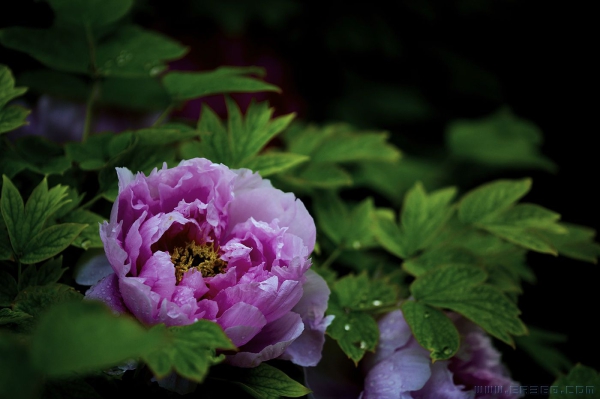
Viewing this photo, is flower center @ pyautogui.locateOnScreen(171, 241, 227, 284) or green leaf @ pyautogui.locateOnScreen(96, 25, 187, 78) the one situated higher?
green leaf @ pyautogui.locateOnScreen(96, 25, 187, 78)

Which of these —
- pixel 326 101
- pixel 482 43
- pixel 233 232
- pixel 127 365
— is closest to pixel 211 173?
pixel 233 232

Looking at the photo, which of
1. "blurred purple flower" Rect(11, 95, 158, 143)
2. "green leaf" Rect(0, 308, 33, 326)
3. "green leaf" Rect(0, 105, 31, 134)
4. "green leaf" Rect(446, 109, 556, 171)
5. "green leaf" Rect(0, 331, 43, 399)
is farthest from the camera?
"green leaf" Rect(446, 109, 556, 171)

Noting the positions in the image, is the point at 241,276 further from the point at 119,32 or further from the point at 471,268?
the point at 119,32

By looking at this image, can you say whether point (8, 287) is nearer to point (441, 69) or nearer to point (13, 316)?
point (13, 316)

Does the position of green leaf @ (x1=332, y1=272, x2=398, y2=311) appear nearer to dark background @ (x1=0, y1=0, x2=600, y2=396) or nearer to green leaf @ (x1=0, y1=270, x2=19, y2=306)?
green leaf @ (x1=0, y1=270, x2=19, y2=306)

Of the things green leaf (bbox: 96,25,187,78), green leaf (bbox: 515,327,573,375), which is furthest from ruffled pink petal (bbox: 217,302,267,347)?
green leaf (bbox: 515,327,573,375)

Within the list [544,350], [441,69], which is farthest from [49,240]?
[441,69]

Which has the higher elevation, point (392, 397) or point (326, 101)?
point (392, 397)

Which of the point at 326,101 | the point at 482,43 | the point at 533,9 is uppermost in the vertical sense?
the point at 533,9

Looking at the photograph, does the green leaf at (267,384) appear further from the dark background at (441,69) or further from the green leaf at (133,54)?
the dark background at (441,69)
